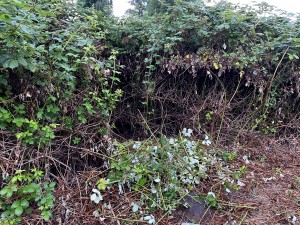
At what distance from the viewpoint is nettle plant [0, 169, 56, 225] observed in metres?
1.53

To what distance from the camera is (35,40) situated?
190 cm

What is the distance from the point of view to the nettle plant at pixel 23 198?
153cm

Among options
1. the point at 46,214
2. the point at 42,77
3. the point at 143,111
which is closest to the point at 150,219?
the point at 46,214

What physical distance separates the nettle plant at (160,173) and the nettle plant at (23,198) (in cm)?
36

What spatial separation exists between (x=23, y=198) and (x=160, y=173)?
112 cm

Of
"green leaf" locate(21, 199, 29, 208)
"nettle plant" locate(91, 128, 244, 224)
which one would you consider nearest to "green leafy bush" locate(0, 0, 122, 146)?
"green leaf" locate(21, 199, 29, 208)

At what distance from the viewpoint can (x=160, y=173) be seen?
6.70 feet

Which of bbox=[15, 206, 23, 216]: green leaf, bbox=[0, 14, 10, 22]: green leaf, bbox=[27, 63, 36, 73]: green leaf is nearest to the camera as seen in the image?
bbox=[0, 14, 10, 22]: green leaf

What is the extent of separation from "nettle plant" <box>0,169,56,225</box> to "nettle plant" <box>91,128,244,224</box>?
14.2 inches

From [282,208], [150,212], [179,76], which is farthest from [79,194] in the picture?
[179,76]

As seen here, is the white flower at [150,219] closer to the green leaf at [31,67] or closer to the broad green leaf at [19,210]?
the broad green leaf at [19,210]

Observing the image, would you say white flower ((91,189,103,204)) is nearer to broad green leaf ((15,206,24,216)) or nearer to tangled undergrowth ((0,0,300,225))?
tangled undergrowth ((0,0,300,225))

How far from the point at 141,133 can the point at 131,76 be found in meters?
0.86

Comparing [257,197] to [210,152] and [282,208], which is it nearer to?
[282,208]
